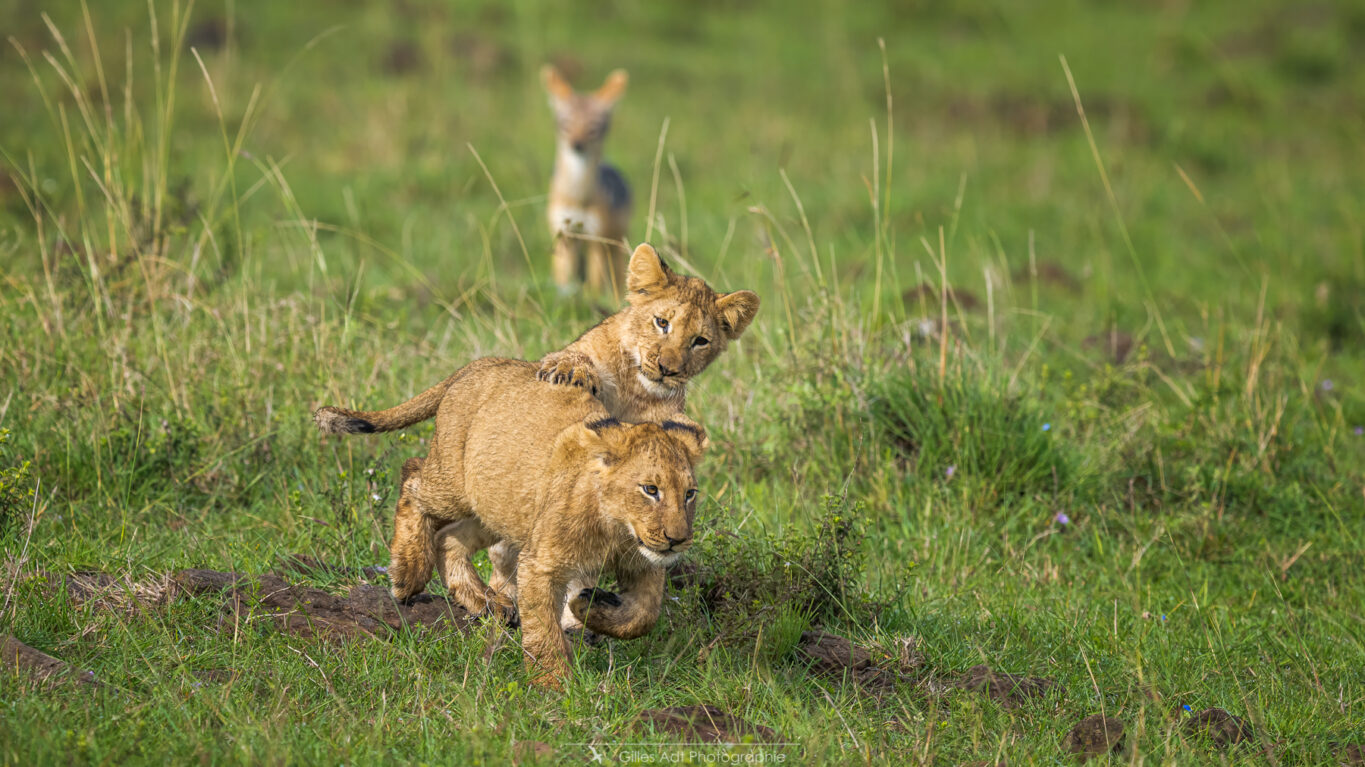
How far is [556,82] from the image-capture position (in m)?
11.3

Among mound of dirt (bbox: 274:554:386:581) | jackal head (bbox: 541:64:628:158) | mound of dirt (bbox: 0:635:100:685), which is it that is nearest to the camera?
mound of dirt (bbox: 0:635:100:685)

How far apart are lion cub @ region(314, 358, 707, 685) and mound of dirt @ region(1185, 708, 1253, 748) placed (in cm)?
180

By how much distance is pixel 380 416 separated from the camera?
182 inches

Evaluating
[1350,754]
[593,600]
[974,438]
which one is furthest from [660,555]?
[974,438]

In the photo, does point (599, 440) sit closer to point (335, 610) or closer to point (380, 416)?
point (380, 416)

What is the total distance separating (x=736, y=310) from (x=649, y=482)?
114 centimetres

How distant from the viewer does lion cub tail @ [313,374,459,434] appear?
179 inches

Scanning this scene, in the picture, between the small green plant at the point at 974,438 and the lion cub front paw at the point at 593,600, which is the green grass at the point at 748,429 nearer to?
the small green plant at the point at 974,438

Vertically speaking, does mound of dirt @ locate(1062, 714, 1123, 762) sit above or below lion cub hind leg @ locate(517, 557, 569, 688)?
below

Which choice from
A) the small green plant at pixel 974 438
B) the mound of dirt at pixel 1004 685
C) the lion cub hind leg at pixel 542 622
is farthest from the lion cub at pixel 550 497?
the small green plant at pixel 974 438

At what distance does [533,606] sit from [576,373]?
2.72ft

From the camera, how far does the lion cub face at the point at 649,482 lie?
12.1 ft

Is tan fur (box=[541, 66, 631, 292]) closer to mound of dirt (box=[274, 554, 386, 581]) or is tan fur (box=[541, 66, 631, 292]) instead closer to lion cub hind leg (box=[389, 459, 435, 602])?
mound of dirt (box=[274, 554, 386, 581])

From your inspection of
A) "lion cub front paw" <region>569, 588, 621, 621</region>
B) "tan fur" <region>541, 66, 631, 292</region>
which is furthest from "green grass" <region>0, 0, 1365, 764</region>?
"tan fur" <region>541, 66, 631, 292</region>
